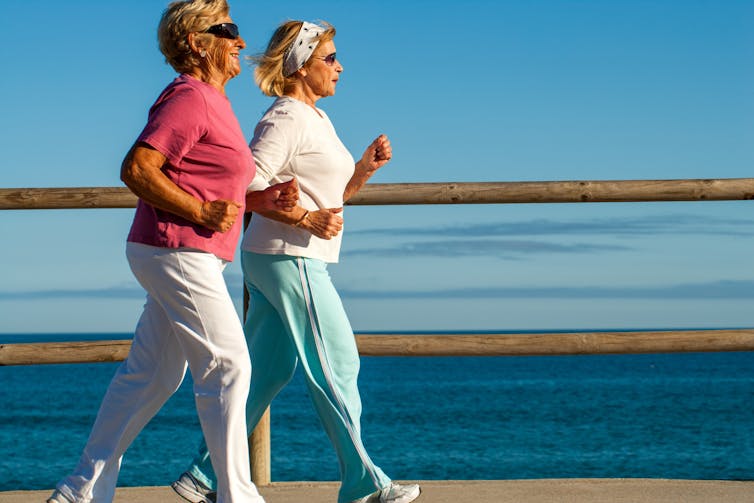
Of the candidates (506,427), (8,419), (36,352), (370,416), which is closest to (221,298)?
(36,352)

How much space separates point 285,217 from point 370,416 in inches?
2557

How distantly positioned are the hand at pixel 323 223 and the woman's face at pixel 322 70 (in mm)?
456

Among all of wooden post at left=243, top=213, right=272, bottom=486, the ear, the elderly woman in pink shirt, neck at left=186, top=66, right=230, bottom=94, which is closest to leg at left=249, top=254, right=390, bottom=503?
the elderly woman in pink shirt

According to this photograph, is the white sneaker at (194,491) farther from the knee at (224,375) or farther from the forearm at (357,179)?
the forearm at (357,179)

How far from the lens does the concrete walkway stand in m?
3.91

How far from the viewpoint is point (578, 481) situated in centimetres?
423

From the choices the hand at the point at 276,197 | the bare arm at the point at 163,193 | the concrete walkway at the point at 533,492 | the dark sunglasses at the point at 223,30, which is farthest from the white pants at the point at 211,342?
the concrete walkway at the point at 533,492

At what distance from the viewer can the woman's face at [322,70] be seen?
140 inches

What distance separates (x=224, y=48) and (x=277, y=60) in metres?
0.50

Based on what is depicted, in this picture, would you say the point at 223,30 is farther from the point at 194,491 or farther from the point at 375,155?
the point at 194,491

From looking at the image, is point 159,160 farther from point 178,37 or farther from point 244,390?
point 244,390

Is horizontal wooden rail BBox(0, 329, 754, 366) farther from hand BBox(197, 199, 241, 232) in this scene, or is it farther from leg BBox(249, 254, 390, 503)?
hand BBox(197, 199, 241, 232)

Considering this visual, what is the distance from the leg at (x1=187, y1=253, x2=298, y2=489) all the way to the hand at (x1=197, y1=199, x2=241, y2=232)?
62cm

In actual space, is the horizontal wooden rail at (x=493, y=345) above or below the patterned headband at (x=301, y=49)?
below
